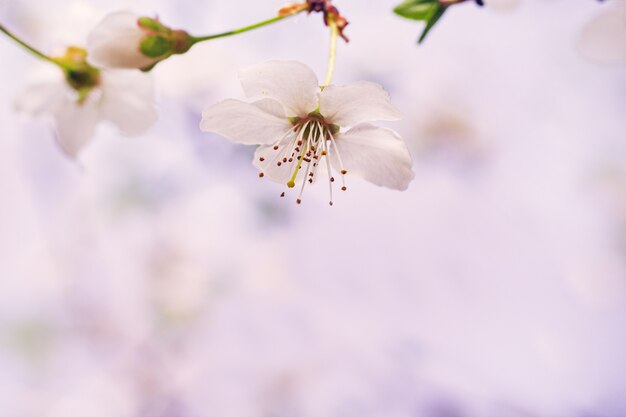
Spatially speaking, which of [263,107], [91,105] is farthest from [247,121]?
[91,105]

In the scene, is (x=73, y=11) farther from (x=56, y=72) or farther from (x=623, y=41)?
(x=623, y=41)

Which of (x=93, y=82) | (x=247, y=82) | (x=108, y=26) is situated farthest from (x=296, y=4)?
(x=93, y=82)

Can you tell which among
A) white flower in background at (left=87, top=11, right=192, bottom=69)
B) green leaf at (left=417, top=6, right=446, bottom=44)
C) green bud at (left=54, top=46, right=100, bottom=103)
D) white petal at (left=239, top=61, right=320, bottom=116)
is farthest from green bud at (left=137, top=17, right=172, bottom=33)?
green leaf at (left=417, top=6, right=446, bottom=44)

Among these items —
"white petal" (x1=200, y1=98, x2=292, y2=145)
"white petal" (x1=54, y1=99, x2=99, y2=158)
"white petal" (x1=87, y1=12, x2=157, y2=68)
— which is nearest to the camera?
"white petal" (x1=87, y1=12, x2=157, y2=68)

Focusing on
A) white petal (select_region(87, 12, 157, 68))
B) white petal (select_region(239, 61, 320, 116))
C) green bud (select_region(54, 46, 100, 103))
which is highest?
green bud (select_region(54, 46, 100, 103))

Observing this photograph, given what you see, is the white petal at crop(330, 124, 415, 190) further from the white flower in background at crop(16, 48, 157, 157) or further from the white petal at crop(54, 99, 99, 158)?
the white petal at crop(54, 99, 99, 158)

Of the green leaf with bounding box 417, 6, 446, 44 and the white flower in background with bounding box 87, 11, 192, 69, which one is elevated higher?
the green leaf with bounding box 417, 6, 446, 44

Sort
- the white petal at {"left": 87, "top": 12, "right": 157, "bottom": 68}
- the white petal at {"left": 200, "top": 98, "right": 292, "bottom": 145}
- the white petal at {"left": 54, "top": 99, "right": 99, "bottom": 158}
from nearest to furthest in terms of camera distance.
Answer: the white petal at {"left": 87, "top": 12, "right": 157, "bottom": 68}
the white petal at {"left": 200, "top": 98, "right": 292, "bottom": 145}
the white petal at {"left": 54, "top": 99, "right": 99, "bottom": 158}

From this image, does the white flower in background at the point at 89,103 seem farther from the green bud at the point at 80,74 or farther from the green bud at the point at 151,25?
the green bud at the point at 151,25
